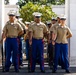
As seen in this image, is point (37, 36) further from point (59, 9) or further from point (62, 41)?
point (59, 9)

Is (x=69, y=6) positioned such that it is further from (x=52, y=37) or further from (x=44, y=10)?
(x=44, y=10)

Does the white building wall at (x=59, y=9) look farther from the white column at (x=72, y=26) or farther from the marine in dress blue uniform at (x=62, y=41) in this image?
the marine in dress blue uniform at (x=62, y=41)

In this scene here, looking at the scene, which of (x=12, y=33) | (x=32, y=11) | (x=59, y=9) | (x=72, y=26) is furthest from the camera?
(x=59, y=9)

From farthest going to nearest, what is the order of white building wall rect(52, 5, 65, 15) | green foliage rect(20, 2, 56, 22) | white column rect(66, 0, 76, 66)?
white building wall rect(52, 5, 65, 15) < green foliage rect(20, 2, 56, 22) < white column rect(66, 0, 76, 66)

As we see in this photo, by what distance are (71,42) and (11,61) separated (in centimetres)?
200

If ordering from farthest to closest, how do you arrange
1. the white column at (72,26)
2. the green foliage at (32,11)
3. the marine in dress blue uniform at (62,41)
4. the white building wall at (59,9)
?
1. the white building wall at (59,9)
2. the green foliage at (32,11)
3. the white column at (72,26)
4. the marine in dress blue uniform at (62,41)

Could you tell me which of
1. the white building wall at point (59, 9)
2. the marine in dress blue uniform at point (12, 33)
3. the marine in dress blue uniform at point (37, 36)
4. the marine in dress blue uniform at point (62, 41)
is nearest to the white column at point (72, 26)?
the marine in dress blue uniform at point (62, 41)

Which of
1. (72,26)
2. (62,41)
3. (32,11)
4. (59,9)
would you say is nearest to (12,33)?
(62,41)

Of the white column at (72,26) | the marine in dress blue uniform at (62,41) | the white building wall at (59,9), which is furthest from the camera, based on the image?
the white building wall at (59,9)

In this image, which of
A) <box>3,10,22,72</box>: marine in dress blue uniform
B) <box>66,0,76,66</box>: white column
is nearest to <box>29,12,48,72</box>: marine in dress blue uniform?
<box>3,10,22,72</box>: marine in dress blue uniform

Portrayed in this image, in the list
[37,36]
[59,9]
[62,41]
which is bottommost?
[62,41]

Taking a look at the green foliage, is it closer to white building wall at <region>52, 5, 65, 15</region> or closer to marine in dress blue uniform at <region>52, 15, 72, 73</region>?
white building wall at <region>52, 5, 65, 15</region>

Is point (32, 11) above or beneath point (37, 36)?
above

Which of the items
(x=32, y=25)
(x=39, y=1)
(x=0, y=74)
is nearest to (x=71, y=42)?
(x=32, y=25)
